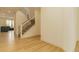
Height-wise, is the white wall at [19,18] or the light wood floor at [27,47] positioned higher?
the white wall at [19,18]

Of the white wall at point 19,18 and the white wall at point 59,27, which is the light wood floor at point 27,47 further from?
the white wall at point 19,18

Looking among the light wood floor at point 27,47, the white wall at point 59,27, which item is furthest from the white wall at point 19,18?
the light wood floor at point 27,47

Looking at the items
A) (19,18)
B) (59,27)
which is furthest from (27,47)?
(19,18)

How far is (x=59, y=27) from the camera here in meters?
3.21

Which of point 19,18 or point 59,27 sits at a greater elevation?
point 19,18

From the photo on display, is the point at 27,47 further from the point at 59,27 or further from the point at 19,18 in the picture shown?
the point at 19,18

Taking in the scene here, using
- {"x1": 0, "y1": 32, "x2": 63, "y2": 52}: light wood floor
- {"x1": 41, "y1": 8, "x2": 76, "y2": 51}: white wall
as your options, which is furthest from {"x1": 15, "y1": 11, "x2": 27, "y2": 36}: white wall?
{"x1": 0, "y1": 32, "x2": 63, "y2": 52}: light wood floor

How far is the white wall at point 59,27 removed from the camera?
8.61 feet

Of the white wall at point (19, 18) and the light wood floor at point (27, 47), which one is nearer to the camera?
the light wood floor at point (27, 47)
